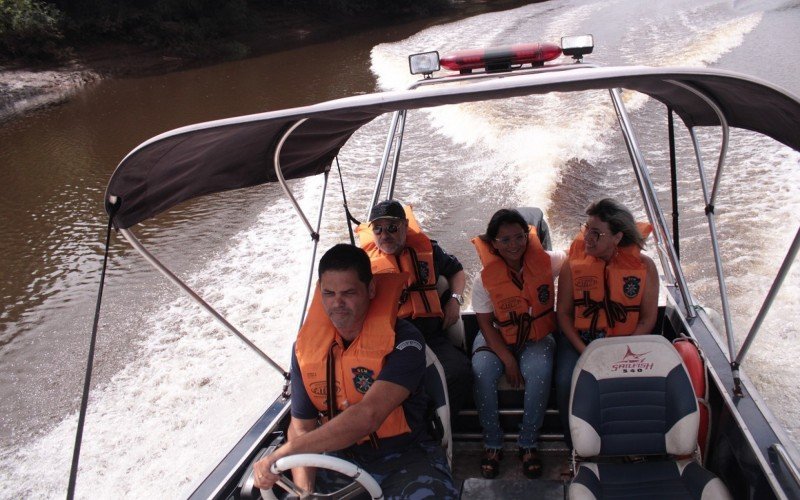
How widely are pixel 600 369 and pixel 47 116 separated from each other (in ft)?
38.6

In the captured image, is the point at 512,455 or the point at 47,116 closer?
the point at 512,455

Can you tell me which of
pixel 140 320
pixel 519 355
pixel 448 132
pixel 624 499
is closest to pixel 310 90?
pixel 448 132

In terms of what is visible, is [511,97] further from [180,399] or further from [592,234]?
[180,399]

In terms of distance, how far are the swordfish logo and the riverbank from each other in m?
12.0

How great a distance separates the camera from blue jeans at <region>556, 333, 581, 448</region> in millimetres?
2275

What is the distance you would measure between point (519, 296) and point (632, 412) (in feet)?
2.06

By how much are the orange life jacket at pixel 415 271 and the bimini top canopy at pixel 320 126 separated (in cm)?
56

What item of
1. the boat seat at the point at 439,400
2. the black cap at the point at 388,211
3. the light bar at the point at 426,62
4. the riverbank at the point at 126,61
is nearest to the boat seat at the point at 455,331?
the black cap at the point at 388,211

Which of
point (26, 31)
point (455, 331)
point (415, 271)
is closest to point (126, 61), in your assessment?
point (26, 31)

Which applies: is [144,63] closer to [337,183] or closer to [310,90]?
[310,90]

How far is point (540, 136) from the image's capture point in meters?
7.21

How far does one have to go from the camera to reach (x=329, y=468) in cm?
157

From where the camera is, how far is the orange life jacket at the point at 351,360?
181cm

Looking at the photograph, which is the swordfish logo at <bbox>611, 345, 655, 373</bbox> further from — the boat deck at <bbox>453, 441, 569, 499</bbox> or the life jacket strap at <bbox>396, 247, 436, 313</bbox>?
the life jacket strap at <bbox>396, 247, 436, 313</bbox>
